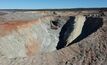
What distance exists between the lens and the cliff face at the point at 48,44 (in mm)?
19430

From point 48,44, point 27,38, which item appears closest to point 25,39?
point 27,38

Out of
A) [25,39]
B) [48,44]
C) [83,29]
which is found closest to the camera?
[25,39]

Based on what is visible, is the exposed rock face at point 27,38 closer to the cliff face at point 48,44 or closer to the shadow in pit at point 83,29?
the cliff face at point 48,44

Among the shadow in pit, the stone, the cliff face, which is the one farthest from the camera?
the shadow in pit

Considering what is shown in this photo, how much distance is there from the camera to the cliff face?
1943 centimetres

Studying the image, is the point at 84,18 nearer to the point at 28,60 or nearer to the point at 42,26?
the point at 42,26

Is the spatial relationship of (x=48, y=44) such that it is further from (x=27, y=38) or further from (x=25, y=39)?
(x=25, y=39)

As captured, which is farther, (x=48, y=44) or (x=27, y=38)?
(x=48, y=44)

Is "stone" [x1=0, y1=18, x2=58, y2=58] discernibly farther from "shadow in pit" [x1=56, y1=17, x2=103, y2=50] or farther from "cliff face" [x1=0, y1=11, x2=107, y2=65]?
"shadow in pit" [x1=56, y1=17, x2=103, y2=50]

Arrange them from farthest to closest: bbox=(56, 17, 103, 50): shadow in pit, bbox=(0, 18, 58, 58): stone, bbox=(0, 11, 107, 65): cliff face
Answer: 1. bbox=(56, 17, 103, 50): shadow in pit
2. bbox=(0, 18, 58, 58): stone
3. bbox=(0, 11, 107, 65): cliff face

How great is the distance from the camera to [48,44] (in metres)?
30.3

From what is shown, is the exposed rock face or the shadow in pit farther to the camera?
the shadow in pit

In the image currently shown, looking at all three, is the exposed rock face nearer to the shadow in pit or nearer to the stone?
the stone

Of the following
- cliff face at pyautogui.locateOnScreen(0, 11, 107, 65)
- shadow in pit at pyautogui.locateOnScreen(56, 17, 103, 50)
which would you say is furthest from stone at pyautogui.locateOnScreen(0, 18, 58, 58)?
shadow in pit at pyautogui.locateOnScreen(56, 17, 103, 50)
